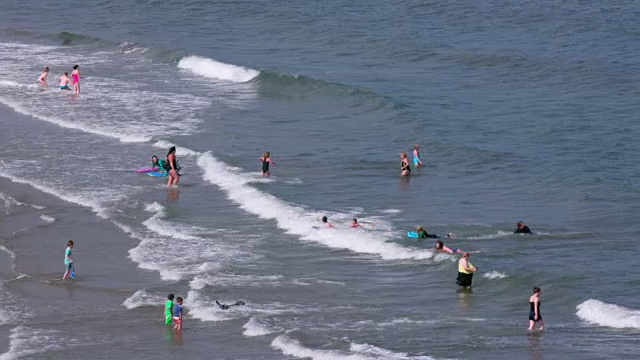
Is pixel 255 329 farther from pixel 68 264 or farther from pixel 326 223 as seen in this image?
pixel 326 223

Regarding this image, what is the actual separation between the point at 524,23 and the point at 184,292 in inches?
1459

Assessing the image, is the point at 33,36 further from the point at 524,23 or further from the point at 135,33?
the point at 524,23

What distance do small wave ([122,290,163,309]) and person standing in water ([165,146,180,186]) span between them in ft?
31.1

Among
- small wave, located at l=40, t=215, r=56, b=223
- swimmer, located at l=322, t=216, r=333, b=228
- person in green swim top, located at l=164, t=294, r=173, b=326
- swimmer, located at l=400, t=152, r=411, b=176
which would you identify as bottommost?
person in green swim top, located at l=164, t=294, r=173, b=326

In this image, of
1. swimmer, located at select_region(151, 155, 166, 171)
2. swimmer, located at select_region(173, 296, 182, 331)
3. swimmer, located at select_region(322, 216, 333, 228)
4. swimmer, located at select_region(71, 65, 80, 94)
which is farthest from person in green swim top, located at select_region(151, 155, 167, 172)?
swimmer, located at select_region(173, 296, 182, 331)

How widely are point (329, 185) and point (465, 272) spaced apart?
9856 mm

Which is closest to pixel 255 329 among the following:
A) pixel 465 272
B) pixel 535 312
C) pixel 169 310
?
pixel 169 310

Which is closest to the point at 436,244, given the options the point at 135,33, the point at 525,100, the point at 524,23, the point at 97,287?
the point at 97,287

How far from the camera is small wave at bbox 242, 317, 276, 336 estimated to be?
2556cm

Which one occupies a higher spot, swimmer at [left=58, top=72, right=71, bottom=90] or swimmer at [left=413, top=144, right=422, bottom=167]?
swimmer at [left=58, top=72, right=71, bottom=90]

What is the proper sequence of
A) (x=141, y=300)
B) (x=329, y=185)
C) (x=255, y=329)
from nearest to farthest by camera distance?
1. (x=255, y=329)
2. (x=141, y=300)
3. (x=329, y=185)

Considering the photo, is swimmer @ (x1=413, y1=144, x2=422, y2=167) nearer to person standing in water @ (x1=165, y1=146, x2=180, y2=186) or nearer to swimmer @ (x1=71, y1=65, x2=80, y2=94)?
person standing in water @ (x1=165, y1=146, x2=180, y2=186)

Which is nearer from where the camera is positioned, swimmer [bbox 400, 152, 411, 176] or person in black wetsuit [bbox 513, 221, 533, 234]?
person in black wetsuit [bbox 513, 221, 533, 234]

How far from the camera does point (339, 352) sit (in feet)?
79.6
